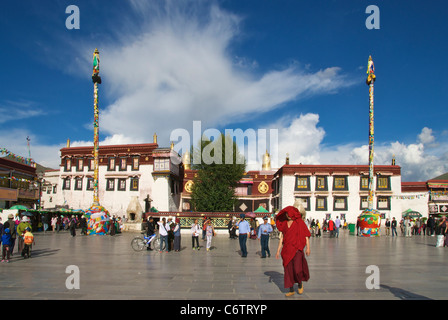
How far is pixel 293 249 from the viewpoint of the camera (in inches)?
283

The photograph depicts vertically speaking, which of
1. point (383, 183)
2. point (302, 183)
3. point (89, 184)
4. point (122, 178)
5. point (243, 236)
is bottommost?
point (243, 236)

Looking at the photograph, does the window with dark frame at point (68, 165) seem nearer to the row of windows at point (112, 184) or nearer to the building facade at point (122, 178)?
the building facade at point (122, 178)

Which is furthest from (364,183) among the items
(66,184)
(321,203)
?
(66,184)

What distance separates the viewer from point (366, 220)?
2820 cm

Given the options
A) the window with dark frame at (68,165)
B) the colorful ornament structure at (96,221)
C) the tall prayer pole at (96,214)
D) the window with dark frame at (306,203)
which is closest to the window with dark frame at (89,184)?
the window with dark frame at (68,165)

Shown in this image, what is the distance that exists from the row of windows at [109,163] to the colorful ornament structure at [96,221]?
16453 millimetres

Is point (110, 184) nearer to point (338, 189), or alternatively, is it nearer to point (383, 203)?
point (338, 189)

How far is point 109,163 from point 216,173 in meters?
14.9

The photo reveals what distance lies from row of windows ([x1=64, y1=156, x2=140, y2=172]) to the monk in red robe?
3813cm

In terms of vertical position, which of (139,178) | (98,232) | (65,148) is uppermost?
(65,148)

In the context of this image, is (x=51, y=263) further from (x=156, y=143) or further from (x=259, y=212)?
(x=156, y=143)

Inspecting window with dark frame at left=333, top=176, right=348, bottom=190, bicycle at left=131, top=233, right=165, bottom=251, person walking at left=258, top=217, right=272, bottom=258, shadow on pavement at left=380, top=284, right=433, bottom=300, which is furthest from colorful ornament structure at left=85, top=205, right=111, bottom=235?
window with dark frame at left=333, top=176, right=348, bottom=190
